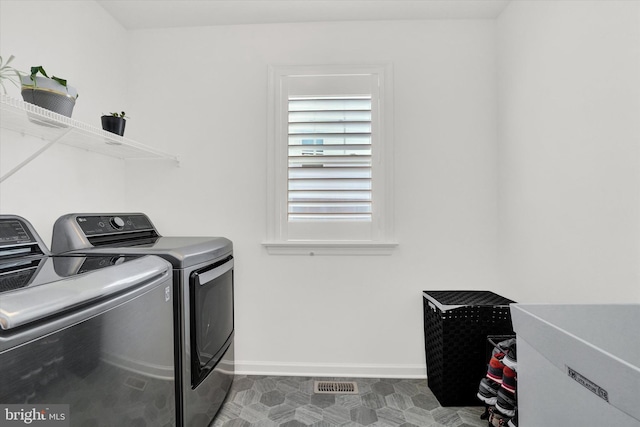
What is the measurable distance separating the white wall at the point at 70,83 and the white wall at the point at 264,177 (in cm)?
16

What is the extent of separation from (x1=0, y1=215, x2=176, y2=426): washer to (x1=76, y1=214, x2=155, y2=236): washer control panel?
0.76 feet

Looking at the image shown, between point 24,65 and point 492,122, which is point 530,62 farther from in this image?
point 24,65

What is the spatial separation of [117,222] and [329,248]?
1309 millimetres

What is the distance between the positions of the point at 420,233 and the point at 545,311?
3.74 feet

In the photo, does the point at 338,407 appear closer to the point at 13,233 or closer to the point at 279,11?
the point at 13,233

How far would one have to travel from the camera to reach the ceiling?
79.4 inches

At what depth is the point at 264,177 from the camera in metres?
2.24

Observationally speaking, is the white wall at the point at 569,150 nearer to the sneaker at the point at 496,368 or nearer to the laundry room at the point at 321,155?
the laundry room at the point at 321,155

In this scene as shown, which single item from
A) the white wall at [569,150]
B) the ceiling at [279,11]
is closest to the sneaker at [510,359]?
the white wall at [569,150]

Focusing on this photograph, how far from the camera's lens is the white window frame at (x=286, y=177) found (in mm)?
2203

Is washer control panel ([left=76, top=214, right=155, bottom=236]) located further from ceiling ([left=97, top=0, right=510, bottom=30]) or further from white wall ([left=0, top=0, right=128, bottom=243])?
ceiling ([left=97, top=0, right=510, bottom=30])

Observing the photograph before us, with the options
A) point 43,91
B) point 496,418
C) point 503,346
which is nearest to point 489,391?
point 496,418

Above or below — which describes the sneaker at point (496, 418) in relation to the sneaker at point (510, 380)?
below

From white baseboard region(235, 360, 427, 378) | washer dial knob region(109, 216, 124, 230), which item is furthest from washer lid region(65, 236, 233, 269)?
white baseboard region(235, 360, 427, 378)
